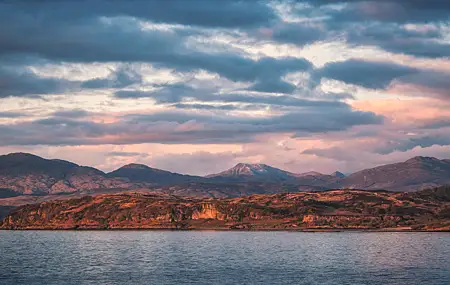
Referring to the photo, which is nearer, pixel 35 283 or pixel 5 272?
pixel 35 283

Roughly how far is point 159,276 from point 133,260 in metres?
42.0

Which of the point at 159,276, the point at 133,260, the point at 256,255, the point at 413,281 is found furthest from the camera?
the point at 256,255

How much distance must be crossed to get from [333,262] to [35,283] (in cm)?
7560

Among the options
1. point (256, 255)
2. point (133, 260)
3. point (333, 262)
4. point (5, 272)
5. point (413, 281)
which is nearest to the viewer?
point (413, 281)

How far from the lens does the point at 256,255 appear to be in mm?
194000

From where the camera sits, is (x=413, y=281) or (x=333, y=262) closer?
(x=413, y=281)

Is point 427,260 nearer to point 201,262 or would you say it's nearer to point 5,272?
point 201,262

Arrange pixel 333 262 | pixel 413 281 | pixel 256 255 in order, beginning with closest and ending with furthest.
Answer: pixel 413 281 → pixel 333 262 → pixel 256 255

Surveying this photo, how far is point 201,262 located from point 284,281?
47240 mm

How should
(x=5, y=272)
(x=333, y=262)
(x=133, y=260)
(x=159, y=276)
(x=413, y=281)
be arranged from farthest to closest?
1. (x=133, y=260)
2. (x=333, y=262)
3. (x=5, y=272)
4. (x=159, y=276)
5. (x=413, y=281)

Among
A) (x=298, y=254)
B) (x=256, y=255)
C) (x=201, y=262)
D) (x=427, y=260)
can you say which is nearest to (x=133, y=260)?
(x=201, y=262)

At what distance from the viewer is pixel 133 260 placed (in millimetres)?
181000

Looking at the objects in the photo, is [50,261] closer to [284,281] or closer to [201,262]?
[201,262]

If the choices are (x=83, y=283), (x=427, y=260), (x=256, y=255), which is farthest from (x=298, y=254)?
(x=83, y=283)
